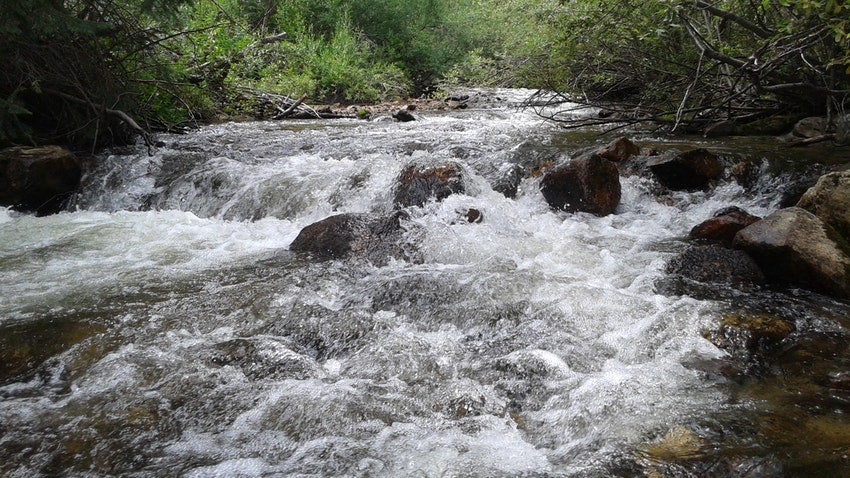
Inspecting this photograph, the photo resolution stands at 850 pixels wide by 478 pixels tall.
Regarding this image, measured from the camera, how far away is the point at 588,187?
6086 mm

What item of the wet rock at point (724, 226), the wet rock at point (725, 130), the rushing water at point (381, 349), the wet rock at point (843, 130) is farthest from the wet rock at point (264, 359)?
the wet rock at point (725, 130)

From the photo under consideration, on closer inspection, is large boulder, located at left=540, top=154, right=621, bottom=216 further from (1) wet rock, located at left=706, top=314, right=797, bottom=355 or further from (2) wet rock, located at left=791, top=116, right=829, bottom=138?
(2) wet rock, located at left=791, top=116, right=829, bottom=138

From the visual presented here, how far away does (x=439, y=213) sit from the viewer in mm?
5887

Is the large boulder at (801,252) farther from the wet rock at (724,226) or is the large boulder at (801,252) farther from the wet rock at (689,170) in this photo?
the wet rock at (689,170)

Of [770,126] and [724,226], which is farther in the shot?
[770,126]

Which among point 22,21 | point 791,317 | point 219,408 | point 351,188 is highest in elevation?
point 22,21

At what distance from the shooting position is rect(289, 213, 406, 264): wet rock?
5078 mm

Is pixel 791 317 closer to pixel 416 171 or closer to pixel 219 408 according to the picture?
pixel 219 408

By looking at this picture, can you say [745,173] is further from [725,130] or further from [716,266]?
[716,266]

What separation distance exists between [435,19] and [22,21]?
19.3 meters

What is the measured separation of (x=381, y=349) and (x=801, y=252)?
3.11m

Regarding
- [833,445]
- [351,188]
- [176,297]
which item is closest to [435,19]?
[351,188]

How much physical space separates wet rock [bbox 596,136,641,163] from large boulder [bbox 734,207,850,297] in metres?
2.65

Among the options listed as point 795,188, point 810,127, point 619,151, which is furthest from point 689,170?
point 810,127
